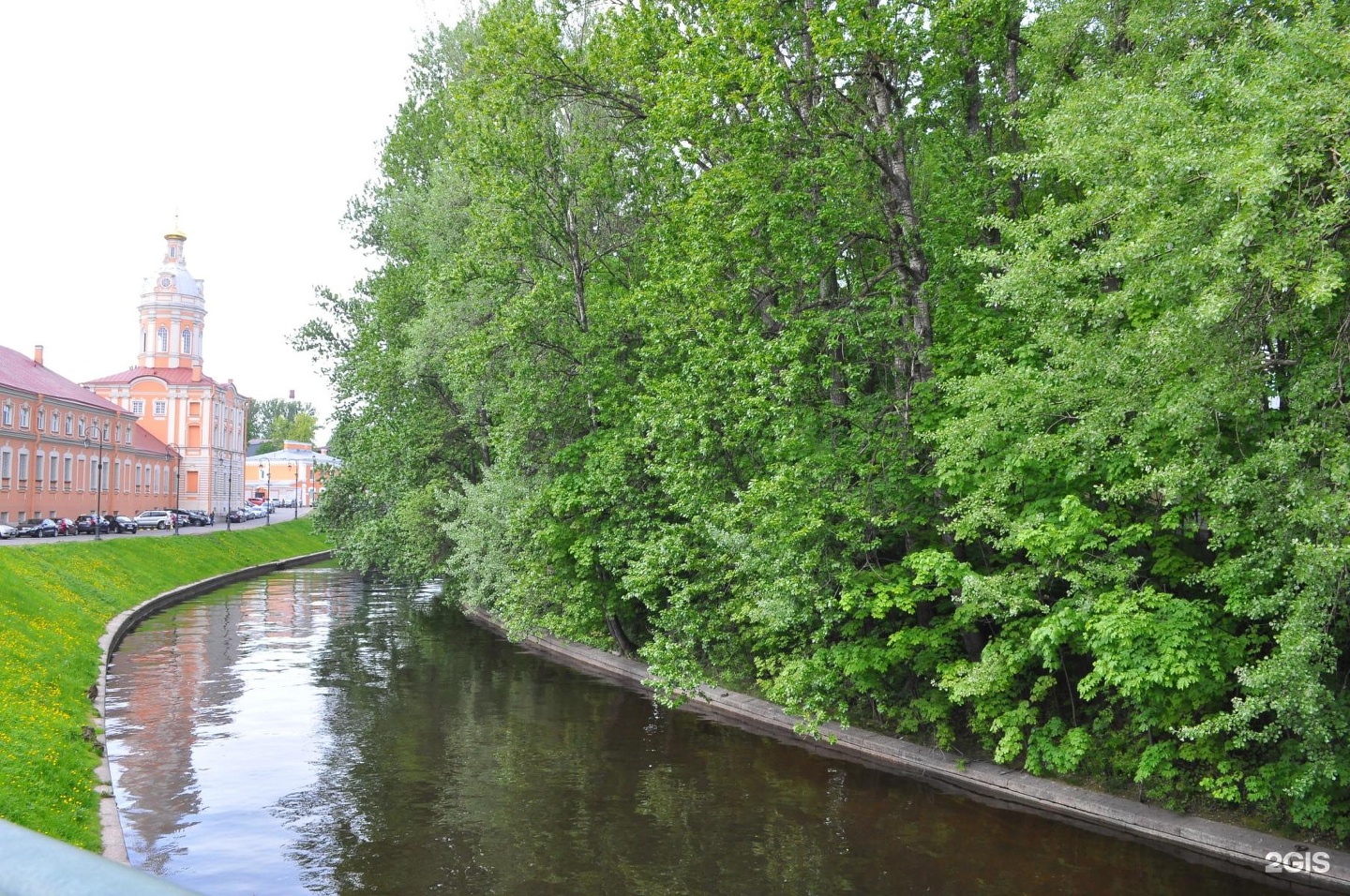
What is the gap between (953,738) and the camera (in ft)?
59.8

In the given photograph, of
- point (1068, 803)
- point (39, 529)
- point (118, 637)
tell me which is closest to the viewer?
point (1068, 803)

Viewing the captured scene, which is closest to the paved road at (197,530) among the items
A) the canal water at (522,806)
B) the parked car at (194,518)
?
the parked car at (194,518)

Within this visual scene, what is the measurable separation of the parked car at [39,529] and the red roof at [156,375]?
38079mm

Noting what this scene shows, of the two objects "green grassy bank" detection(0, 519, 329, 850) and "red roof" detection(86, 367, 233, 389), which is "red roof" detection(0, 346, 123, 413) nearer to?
"red roof" detection(86, 367, 233, 389)

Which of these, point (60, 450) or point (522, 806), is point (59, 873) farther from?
point (60, 450)

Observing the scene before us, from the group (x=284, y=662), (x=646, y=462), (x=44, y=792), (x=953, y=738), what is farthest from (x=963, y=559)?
(x=284, y=662)

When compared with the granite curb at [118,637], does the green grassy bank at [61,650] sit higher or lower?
higher

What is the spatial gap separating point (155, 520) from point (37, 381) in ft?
41.9

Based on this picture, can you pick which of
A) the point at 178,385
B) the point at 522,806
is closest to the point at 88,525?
the point at 178,385

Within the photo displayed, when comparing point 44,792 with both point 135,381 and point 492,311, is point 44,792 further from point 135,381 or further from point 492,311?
point 135,381

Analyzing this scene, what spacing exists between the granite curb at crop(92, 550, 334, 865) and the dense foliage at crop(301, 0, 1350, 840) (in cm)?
951

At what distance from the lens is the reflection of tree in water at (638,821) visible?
13.1m

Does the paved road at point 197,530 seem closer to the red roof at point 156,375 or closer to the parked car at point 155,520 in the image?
the parked car at point 155,520

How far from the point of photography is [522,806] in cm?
1611
